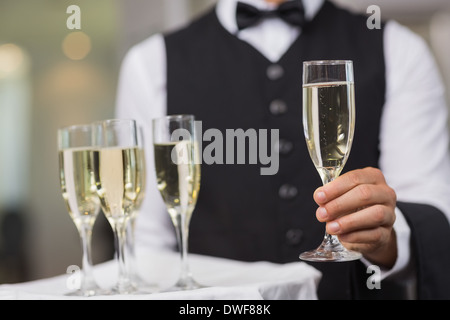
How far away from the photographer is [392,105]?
1922 mm

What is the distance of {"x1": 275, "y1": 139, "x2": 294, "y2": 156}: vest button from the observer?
1.82 meters

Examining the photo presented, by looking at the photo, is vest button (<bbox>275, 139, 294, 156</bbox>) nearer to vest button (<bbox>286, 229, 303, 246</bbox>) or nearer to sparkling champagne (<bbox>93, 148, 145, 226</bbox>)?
vest button (<bbox>286, 229, 303, 246</bbox>)

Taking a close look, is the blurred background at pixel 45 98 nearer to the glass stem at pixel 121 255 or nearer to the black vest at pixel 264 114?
the black vest at pixel 264 114

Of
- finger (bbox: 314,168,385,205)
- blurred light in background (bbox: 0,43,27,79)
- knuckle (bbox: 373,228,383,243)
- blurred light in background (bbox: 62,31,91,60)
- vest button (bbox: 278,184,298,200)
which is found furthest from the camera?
blurred light in background (bbox: 62,31,91,60)

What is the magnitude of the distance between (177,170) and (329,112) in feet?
0.94

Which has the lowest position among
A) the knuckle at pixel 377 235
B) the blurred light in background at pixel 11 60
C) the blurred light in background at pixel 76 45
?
the knuckle at pixel 377 235

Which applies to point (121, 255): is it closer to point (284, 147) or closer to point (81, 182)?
point (81, 182)

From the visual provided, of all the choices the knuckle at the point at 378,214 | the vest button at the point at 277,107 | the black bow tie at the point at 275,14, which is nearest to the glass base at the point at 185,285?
the knuckle at the point at 378,214

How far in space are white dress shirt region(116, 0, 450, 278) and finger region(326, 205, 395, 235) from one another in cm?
61

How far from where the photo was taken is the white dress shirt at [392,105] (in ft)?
6.03

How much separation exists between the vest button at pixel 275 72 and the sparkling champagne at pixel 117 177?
748 mm

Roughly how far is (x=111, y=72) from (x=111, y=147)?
20.9 ft

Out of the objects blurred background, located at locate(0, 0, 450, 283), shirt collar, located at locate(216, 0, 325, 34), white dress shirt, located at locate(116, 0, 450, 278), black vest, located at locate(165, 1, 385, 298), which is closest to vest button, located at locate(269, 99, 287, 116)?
black vest, located at locate(165, 1, 385, 298)
